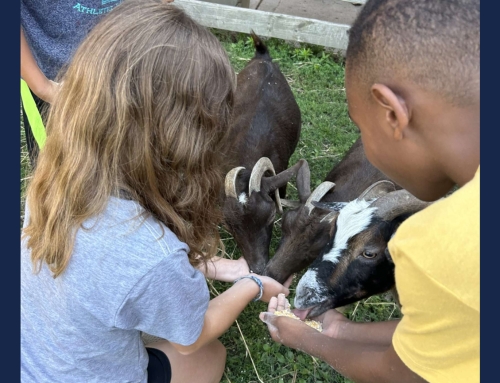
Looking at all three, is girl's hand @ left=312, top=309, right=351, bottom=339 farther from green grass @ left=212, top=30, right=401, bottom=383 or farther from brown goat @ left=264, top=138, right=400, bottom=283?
brown goat @ left=264, top=138, right=400, bottom=283

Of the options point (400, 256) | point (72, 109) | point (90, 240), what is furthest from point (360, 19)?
point (90, 240)

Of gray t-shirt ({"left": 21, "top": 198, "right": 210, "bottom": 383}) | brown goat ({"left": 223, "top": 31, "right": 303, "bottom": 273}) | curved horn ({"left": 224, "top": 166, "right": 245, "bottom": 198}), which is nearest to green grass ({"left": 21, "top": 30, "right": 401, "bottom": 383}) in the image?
brown goat ({"left": 223, "top": 31, "right": 303, "bottom": 273})

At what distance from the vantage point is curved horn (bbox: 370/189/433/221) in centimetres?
287

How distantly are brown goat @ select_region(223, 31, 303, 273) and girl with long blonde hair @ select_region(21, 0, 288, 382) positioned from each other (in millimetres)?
1752

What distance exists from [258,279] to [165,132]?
127 centimetres

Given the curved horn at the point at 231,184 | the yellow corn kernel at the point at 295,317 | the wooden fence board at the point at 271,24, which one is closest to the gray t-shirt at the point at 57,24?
the curved horn at the point at 231,184

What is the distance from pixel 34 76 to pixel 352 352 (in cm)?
228

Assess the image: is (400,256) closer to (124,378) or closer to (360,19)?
(360,19)

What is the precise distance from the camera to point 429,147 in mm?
1633

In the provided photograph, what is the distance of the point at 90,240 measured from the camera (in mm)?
1974

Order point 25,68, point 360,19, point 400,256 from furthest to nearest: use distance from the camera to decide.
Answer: point 25,68 < point 360,19 < point 400,256

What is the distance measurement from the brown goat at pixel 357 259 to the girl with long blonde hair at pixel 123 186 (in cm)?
97

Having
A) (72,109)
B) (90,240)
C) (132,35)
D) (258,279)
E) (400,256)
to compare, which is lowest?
(258,279)

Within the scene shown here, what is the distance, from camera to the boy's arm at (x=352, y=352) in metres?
1.89
